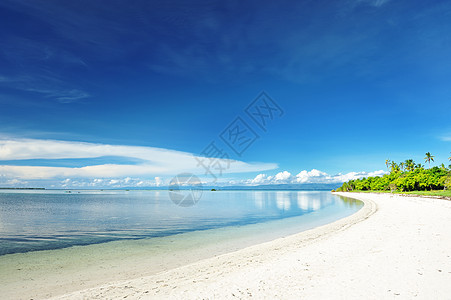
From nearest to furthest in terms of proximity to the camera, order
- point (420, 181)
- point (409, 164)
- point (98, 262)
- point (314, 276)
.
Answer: point (314, 276)
point (98, 262)
point (420, 181)
point (409, 164)

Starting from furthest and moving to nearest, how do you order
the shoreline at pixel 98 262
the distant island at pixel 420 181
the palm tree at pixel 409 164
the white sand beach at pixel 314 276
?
the palm tree at pixel 409 164 → the distant island at pixel 420 181 → the shoreline at pixel 98 262 → the white sand beach at pixel 314 276

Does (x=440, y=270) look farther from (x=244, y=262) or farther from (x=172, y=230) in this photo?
(x=172, y=230)

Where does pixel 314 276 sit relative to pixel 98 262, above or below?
above

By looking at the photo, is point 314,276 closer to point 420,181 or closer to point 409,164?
point 420,181

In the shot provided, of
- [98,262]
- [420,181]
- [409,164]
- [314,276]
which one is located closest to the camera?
[314,276]

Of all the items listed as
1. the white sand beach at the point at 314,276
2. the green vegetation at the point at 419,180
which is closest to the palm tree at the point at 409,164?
the green vegetation at the point at 419,180

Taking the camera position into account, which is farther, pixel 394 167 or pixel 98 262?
pixel 394 167

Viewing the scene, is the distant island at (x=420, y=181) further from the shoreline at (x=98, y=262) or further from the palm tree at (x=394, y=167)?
the shoreline at (x=98, y=262)

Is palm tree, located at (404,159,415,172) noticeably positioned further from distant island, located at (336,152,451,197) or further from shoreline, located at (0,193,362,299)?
shoreline, located at (0,193,362,299)

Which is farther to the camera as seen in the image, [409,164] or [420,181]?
[409,164]

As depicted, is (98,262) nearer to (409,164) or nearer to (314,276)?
(314,276)

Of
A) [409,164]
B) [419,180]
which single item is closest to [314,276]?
[419,180]

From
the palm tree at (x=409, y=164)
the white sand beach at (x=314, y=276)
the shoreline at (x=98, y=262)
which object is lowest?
the shoreline at (x=98, y=262)

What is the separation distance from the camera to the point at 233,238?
19.1 m
